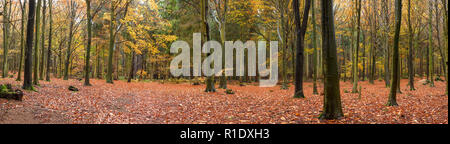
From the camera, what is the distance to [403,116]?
20.3 ft

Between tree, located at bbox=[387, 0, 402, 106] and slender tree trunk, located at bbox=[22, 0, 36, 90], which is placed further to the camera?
slender tree trunk, located at bbox=[22, 0, 36, 90]

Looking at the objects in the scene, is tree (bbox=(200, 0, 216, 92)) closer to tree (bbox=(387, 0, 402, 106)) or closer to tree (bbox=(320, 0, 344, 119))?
tree (bbox=(320, 0, 344, 119))

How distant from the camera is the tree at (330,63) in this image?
578cm

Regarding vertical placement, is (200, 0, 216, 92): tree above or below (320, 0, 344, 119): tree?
above

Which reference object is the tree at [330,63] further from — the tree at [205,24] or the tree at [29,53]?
the tree at [29,53]

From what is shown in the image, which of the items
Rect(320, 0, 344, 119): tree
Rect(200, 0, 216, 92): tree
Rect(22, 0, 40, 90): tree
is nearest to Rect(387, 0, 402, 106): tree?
Rect(320, 0, 344, 119): tree

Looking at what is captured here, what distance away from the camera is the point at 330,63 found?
5.78 m

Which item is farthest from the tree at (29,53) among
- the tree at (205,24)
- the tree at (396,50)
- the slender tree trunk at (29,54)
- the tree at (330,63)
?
the tree at (396,50)

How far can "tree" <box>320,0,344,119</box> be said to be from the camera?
19.0ft

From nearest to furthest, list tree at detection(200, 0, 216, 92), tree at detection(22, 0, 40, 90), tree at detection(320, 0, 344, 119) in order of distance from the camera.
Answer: tree at detection(320, 0, 344, 119) → tree at detection(22, 0, 40, 90) → tree at detection(200, 0, 216, 92)

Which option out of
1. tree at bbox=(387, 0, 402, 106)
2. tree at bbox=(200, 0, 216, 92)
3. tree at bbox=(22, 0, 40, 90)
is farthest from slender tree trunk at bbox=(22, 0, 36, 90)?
tree at bbox=(387, 0, 402, 106)

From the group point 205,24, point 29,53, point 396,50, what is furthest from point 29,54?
point 396,50

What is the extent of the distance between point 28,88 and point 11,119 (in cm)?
486

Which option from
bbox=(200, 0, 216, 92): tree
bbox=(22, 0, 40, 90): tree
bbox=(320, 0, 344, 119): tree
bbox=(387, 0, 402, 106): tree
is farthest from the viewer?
bbox=(200, 0, 216, 92): tree
